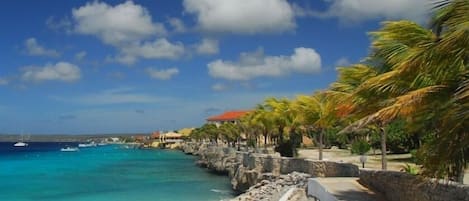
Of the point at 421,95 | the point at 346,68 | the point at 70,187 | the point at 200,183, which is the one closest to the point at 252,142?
the point at 200,183

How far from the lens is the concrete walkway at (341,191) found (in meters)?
14.1

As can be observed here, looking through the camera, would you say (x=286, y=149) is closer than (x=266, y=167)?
No

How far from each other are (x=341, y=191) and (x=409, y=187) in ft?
10.8

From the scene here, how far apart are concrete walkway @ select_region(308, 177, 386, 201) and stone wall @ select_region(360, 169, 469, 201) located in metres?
0.28

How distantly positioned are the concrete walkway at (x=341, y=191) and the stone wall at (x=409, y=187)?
0.93 ft

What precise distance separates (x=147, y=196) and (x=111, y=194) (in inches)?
141

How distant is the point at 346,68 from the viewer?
56.5 ft

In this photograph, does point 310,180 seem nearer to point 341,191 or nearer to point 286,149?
point 341,191

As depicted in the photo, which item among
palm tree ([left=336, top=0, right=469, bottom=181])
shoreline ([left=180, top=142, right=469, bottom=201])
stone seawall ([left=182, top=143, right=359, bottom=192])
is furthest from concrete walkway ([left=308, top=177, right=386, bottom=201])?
palm tree ([left=336, top=0, right=469, bottom=181])

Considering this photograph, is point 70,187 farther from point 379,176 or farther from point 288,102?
point 379,176

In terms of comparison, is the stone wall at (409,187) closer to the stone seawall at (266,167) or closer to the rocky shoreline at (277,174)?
the stone seawall at (266,167)

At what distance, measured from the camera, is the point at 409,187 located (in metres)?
12.1

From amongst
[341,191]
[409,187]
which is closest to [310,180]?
[341,191]

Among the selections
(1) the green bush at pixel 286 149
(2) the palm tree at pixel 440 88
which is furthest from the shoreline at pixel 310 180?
(1) the green bush at pixel 286 149
